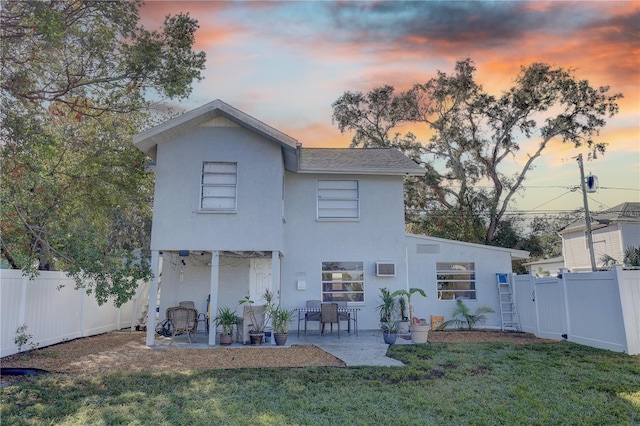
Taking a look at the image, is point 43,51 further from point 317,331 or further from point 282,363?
point 317,331

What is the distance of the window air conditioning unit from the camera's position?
14133 millimetres

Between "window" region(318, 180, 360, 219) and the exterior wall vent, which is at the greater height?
"window" region(318, 180, 360, 219)

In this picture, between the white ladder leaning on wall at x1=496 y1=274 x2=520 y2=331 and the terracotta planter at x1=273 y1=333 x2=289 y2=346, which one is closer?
the terracotta planter at x1=273 y1=333 x2=289 y2=346

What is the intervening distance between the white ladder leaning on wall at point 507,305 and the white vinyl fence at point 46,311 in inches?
542

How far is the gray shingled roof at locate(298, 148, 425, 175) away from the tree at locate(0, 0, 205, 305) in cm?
525

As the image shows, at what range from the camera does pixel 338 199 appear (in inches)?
575

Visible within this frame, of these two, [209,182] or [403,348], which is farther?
[209,182]

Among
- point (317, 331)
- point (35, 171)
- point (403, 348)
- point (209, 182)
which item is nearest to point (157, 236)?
point (209, 182)

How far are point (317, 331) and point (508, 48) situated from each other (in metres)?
11.4

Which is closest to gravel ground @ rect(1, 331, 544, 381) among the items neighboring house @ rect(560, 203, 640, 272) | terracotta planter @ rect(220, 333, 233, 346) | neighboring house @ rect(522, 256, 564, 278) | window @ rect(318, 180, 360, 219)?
terracotta planter @ rect(220, 333, 233, 346)

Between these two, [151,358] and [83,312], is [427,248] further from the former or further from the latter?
[83,312]

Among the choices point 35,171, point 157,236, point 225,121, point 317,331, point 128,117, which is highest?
point 128,117

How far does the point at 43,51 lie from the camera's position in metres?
9.48

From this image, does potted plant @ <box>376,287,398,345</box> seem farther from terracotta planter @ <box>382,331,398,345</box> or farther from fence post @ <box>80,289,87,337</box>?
fence post @ <box>80,289,87,337</box>
